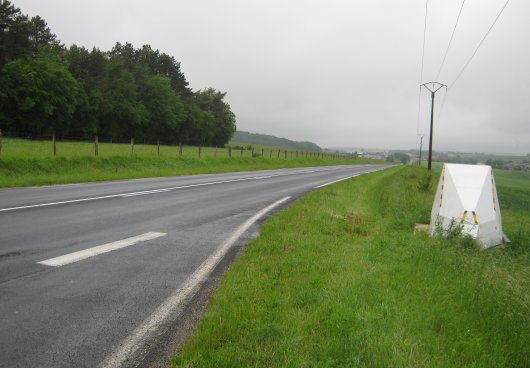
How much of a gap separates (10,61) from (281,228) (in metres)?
54.7

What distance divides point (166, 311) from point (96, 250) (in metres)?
2.39

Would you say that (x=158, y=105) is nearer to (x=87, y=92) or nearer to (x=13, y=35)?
(x=87, y=92)

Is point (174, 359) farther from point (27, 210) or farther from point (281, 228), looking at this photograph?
point (27, 210)

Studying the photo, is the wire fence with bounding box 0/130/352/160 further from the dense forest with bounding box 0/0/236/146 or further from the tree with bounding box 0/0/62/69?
the tree with bounding box 0/0/62/69

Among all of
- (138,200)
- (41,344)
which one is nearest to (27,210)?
(138,200)

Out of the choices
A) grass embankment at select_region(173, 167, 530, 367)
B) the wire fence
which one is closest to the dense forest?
the wire fence

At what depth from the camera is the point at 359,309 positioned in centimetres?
396

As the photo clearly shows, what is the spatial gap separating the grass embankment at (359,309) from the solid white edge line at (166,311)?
1.18 ft

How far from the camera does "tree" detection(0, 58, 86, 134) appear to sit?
46.9 m

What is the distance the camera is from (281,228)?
310 inches

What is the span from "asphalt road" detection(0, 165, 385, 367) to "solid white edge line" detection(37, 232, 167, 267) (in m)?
0.01

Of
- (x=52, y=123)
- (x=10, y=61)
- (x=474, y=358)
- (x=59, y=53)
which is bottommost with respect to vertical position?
(x=474, y=358)

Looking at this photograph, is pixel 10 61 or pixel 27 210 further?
pixel 10 61

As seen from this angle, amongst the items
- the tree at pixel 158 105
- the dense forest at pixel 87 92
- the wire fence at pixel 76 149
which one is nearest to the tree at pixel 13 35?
the dense forest at pixel 87 92
